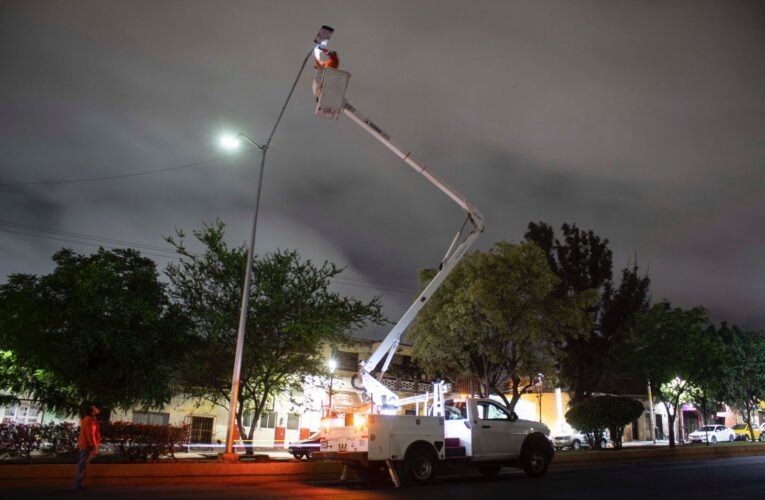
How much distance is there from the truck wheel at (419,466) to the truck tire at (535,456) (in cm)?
296

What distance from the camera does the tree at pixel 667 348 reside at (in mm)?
31141

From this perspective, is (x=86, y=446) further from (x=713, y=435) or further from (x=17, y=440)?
(x=713, y=435)

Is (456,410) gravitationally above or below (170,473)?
above

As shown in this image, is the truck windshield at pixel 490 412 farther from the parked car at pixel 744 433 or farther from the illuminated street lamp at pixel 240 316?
the parked car at pixel 744 433

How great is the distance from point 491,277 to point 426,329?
13.8ft

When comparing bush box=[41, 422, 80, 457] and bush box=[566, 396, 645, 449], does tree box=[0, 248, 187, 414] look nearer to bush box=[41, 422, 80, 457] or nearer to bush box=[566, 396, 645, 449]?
bush box=[41, 422, 80, 457]

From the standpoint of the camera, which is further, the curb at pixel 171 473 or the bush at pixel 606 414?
the bush at pixel 606 414

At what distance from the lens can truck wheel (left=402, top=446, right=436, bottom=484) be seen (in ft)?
43.0

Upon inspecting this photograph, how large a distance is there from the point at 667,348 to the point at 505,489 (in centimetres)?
2312

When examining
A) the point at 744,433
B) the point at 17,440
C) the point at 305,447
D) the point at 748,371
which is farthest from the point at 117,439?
the point at 744,433

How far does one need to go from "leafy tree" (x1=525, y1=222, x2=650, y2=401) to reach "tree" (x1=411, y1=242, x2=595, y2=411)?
4410mm

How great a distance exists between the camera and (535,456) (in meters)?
15.3

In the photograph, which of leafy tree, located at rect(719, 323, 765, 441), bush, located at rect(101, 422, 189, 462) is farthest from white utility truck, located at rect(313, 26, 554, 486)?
leafy tree, located at rect(719, 323, 765, 441)

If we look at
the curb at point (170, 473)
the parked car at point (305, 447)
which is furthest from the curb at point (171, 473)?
the parked car at point (305, 447)
